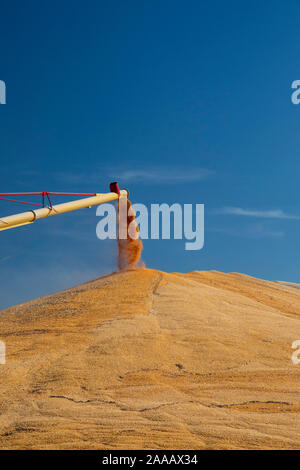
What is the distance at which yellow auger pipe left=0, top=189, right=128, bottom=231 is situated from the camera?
14828 mm

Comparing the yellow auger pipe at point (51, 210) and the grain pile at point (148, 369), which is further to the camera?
the yellow auger pipe at point (51, 210)

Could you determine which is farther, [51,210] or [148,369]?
[51,210]

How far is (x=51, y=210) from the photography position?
16453 mm

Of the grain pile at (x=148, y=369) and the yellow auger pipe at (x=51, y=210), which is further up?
the yellow auger pipe at (x=51, y=210)

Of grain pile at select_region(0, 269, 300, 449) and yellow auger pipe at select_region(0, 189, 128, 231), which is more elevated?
yellow auger pipe at select_region(0, 189, 128, 231)

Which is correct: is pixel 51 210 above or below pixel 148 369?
above

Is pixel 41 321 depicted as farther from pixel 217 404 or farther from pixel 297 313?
pixel 297 313

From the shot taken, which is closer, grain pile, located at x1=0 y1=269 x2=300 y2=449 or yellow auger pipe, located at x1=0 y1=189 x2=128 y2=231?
grain pile, located at x1=0 y1=269 x2=300 y2=449

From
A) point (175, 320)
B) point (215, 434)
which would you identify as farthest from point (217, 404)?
point (175, 320)

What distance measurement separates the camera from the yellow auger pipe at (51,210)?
48.6ft

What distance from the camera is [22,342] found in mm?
15547
